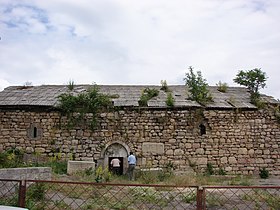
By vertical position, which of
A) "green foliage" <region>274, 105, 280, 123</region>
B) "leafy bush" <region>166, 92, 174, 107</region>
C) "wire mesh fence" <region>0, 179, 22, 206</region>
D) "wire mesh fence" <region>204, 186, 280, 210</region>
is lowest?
"wire mesh fence" <region>204, 186, 280, 210</region>

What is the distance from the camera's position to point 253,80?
628 inches

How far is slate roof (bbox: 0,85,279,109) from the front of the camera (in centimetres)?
1447

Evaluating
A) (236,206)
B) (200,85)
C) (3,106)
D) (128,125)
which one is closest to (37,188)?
(236,206)

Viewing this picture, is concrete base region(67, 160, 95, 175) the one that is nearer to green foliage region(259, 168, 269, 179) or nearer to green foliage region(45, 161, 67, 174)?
green foliage region(45, 161, 67, 174)

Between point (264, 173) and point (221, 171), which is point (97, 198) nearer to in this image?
point (221, 171)

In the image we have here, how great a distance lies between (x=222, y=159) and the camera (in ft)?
46.4

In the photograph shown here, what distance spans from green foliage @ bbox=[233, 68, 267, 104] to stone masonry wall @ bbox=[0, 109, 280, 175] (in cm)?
208

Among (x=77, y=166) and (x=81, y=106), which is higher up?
(x=81, y=106)

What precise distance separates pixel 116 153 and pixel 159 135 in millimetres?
1981

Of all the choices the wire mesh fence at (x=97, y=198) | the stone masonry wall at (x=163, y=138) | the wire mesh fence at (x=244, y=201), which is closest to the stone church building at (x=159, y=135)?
the stone masonry wall at (x=163, y=138)

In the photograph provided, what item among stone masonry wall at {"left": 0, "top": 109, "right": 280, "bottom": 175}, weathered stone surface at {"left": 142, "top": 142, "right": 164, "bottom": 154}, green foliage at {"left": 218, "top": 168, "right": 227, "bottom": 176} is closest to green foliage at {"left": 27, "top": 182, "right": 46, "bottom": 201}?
stone masonry wall at {"left": 0, "top": 109, "right": 280, "bottom": 175}

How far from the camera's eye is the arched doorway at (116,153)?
1388cm

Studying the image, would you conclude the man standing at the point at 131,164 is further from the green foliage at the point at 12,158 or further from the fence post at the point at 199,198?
the fence post at the point at 199,198


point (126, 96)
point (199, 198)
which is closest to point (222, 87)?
point (126, 96)
